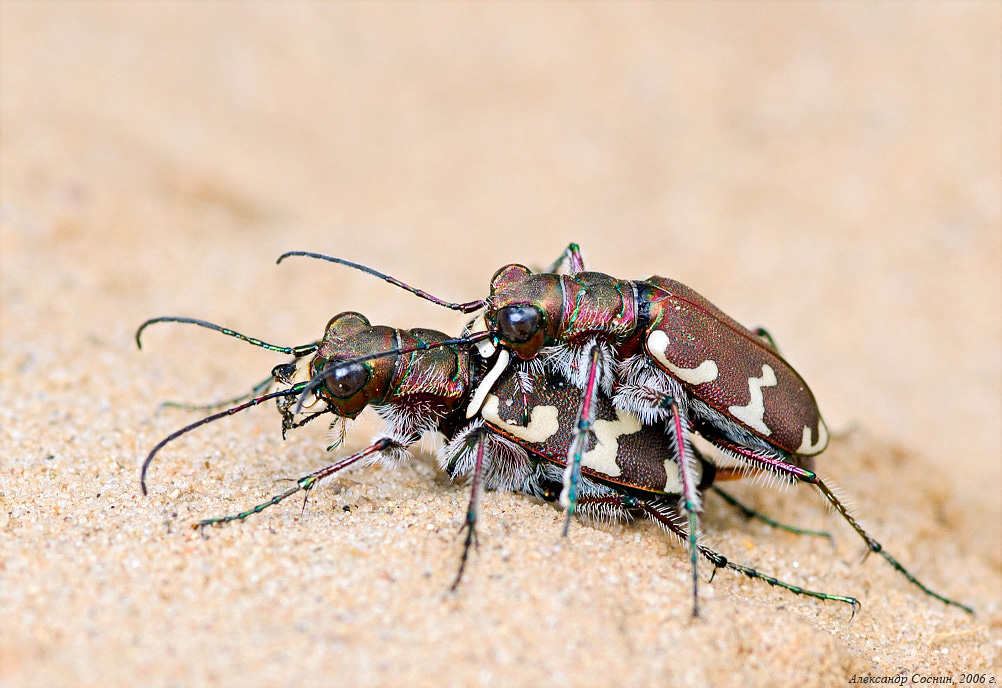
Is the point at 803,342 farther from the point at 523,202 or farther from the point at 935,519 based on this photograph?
the point at 523,202

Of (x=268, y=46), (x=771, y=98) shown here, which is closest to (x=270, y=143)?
(x=268, y=46)

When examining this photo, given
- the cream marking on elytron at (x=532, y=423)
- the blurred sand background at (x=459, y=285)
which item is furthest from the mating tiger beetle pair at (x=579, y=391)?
the blurred sand background at (x=459, y=285)

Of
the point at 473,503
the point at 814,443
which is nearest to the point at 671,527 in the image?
the point at 814,443

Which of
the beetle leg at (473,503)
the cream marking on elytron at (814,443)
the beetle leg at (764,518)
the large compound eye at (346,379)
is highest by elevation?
the cream marking on elytron at (814,443)

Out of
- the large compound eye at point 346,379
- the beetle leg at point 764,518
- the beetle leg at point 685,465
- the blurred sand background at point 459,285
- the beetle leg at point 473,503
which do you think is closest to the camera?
the blurred sand background at point 459,285

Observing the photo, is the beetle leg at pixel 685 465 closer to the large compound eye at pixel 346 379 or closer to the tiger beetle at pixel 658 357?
the tiger beetle at pixel 658 357

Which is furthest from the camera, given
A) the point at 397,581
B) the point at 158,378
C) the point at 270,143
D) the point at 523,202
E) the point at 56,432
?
the point at 270,143
